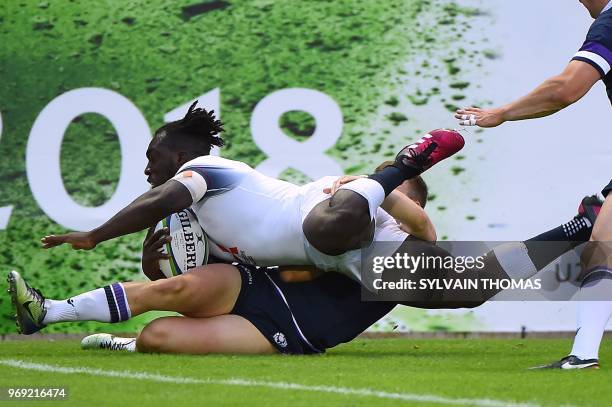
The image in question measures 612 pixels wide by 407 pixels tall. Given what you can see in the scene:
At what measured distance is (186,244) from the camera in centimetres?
611

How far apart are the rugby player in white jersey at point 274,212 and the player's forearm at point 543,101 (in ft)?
2.46

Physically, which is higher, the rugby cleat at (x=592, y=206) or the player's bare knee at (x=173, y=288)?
the rugby cleat at (x=592, y=206)

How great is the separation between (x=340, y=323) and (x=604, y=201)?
1.54m

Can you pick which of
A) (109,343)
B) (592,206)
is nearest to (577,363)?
(592,206)

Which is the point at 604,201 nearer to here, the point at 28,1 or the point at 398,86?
the point at 398,86

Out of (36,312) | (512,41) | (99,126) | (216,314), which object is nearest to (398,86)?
(512,41)

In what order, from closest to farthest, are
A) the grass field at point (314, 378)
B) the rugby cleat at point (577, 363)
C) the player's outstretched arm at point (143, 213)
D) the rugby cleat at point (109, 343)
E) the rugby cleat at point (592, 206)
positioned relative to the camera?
the grass field at point (314, 378)
the rugby cleat at point (577, 363)
the player's outstretched arm at point (143, 213)
the rugby cleat at point (592, 206)
the rugby cleat at point (109, 343)

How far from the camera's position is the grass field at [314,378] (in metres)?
4.25

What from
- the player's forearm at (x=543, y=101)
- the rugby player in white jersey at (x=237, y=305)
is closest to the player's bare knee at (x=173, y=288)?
the rugby player in white jersey at (x=237, y=305)

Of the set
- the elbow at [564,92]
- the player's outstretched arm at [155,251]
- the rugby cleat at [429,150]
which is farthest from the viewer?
the player's outstretched arm at [155,251]

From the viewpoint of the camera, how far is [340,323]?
6.16 meters

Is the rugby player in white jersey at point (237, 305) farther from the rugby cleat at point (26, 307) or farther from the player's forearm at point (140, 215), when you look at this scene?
the player's forearm at point (140, 215)

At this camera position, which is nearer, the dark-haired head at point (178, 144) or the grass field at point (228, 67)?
the dark-haired head at point (178, 144)

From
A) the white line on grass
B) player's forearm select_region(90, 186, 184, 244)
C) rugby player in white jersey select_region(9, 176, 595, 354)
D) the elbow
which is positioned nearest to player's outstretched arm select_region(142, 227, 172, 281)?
rugby player in white jersey select_region(9, 176, 595, 354)
